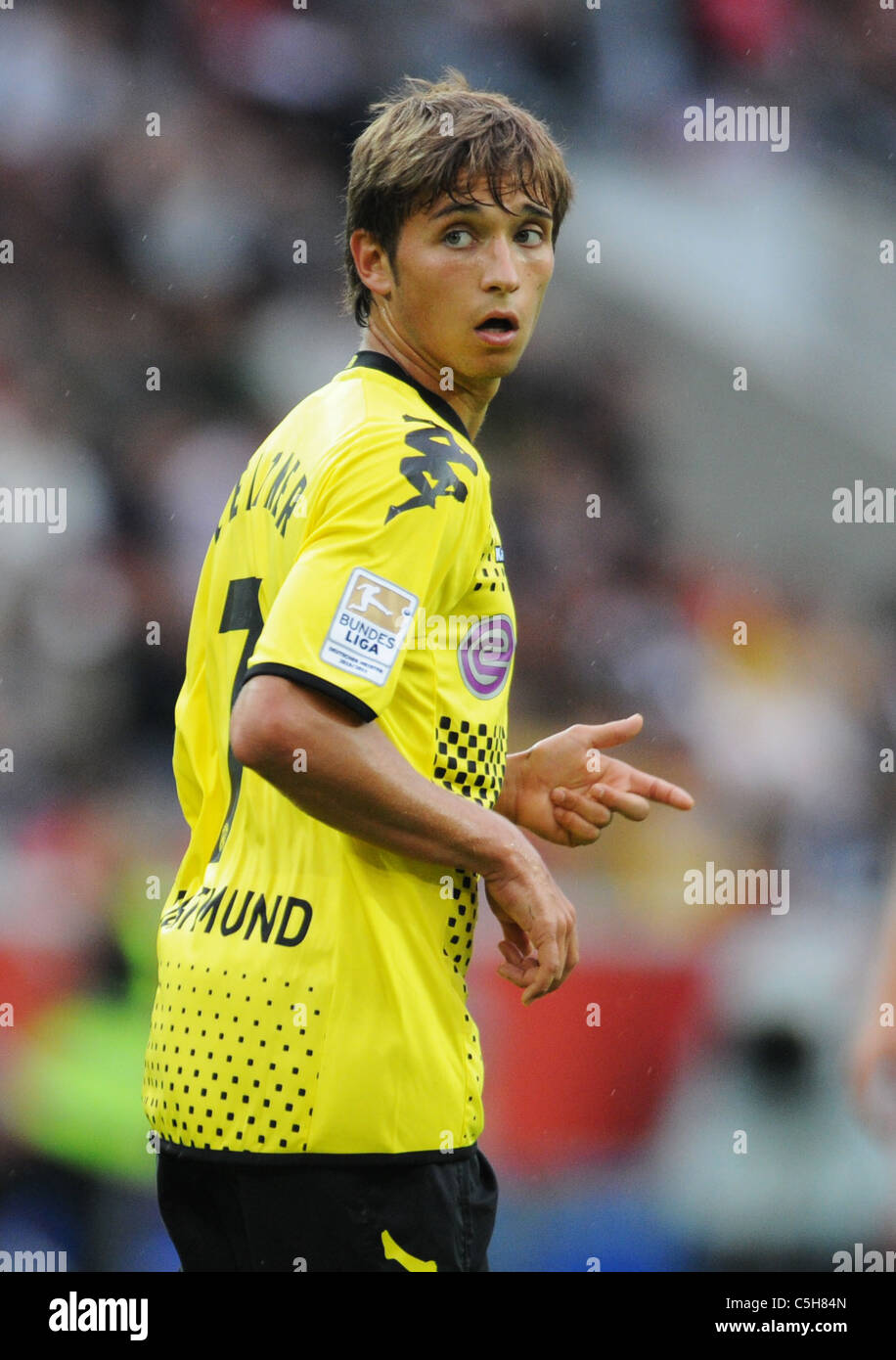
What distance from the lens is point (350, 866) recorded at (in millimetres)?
1918

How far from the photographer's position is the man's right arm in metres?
1.78

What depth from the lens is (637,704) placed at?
475 centimetres

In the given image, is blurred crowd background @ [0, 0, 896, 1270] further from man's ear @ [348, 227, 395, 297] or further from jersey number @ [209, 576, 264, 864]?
man's ear @ [348, 227, 395, 297]

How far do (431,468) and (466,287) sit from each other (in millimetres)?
389

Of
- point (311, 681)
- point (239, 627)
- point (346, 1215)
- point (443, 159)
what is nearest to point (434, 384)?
point (443, 159)

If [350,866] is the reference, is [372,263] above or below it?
above

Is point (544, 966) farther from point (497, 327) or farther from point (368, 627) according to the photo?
point (497, 327)

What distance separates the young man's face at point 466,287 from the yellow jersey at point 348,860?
146 millimetres

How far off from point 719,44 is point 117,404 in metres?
2.37

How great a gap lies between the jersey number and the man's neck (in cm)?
38

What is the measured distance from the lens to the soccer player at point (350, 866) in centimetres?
182
